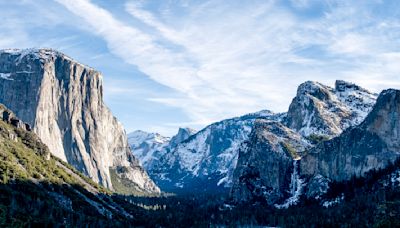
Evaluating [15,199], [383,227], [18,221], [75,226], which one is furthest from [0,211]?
[383,227]

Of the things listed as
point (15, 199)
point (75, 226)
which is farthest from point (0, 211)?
point (75, 226)

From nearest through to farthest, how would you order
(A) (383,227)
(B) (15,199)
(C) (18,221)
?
1. (A) (383,227)
2. (C) (18,221)
3. (B) (15,199)

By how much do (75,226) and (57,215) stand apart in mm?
8021

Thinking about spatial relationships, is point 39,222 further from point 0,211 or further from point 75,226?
point 75,226

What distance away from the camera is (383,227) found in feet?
346

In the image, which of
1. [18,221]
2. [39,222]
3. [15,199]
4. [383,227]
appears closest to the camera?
[383,227]

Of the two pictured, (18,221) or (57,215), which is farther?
(57,215)

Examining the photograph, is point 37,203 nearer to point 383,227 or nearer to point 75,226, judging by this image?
point 75,226

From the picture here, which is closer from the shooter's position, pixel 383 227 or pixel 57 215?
pixel 383 227

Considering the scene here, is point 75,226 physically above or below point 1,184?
below

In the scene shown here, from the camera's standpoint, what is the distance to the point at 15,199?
186375 mm

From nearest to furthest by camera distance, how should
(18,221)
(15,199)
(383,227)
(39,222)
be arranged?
(383,227)
(18,221)
(39,222)
(15,199)

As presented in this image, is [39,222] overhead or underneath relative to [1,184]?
underneath

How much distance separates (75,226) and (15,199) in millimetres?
24743
